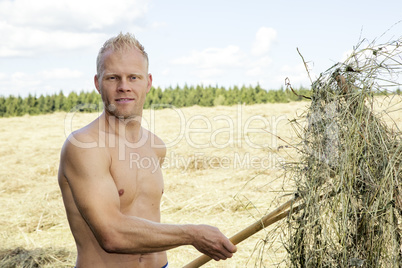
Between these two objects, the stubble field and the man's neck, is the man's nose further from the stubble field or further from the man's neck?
the stubble field

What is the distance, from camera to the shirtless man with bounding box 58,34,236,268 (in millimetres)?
2209

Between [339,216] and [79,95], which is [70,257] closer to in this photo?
[339,216]

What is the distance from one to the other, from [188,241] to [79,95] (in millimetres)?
22659

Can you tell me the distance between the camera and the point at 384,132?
95.3 inches

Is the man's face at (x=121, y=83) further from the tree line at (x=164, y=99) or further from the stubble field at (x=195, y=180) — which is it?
the tree line at (x=164, y=99)

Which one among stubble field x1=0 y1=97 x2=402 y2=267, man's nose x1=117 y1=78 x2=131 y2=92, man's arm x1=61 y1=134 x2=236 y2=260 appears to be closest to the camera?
man's arm x1=61 y1=134 x2=236 y2=260

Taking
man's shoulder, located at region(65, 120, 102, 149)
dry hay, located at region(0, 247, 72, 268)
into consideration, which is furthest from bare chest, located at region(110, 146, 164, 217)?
dry hay, located at region(0, 247, 72, 268)

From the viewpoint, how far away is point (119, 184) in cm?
254

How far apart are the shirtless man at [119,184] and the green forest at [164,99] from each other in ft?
62.4

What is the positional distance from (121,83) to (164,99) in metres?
20.6

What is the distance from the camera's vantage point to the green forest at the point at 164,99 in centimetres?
2188

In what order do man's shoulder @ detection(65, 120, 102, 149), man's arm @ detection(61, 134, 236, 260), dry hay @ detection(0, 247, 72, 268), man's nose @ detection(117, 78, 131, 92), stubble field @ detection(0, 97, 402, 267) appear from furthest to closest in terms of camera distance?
stubble field @ detection(0, 97, 402, 267)
dry hay @ detection(0, 247, 72, 268)
man's nose @ detection(117, 78, 131, 92)
man's shoulder @ detection(65, 120, 102, 149)
man's arm @ detection(61, 134, 236, 260)

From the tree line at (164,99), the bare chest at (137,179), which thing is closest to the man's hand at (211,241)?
the bare chest at (137,179)

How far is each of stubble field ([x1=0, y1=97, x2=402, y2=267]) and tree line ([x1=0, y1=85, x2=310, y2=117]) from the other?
775 cm
